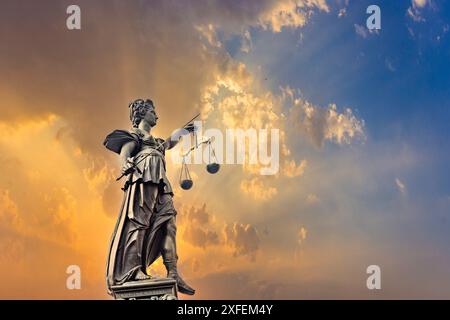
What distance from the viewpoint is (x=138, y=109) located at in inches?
772

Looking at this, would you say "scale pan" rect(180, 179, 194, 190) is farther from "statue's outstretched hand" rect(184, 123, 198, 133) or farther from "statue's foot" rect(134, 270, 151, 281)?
"statue's foot" rect(134, 270, 151, 281)

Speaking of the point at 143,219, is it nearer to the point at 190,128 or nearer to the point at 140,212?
the point at 140,212

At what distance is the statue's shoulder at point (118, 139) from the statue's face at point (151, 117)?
2.77 ft

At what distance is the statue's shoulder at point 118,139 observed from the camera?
1877 cm

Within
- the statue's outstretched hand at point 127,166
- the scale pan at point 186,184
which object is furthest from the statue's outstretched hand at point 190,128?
the statue's outstretched hand at point 127,166

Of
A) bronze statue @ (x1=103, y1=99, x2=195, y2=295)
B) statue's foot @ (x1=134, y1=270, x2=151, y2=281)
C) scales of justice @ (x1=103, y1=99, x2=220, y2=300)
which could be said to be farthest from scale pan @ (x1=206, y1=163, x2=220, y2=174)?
statue's foot @ (x1=134, y1=270, x2=151, y2=281)

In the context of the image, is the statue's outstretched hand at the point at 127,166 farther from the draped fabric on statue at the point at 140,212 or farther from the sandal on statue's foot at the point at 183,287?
the sandal on statue's foot at the point at 183,287

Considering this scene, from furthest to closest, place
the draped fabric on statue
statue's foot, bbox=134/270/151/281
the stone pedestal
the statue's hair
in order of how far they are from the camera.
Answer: the statue's hair → the draped fabric on statue → statue's foot, bbox=134/270/151/281 → the stone pedestal

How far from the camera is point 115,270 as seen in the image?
1711cm

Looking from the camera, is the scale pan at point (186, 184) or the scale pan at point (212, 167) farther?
the scale pan at point (186, 184)

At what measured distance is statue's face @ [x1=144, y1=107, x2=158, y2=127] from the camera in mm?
19625
